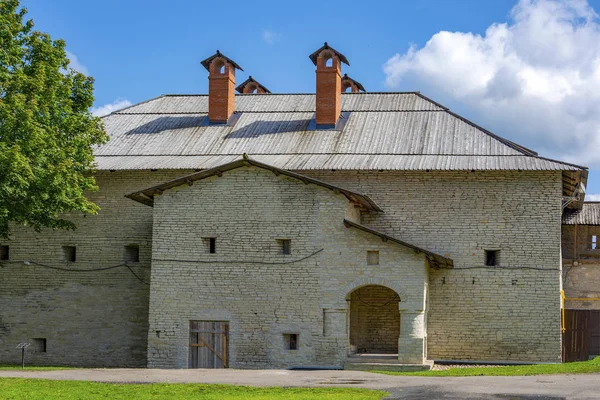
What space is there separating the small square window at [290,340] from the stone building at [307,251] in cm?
5

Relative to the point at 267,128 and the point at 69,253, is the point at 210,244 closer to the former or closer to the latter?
the point at 69,253

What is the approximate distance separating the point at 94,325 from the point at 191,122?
730 cm

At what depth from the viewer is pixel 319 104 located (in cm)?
2908

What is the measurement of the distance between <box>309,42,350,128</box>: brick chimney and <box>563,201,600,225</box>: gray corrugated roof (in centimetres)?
895

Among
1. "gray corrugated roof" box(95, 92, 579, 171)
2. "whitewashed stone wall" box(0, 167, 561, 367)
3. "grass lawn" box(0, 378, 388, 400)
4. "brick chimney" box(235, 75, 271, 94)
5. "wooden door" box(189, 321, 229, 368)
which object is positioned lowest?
"grass lawn" box(0, 378, 388, 400)

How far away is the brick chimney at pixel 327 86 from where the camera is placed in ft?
94.8

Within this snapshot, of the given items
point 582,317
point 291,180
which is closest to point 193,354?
point 291,180

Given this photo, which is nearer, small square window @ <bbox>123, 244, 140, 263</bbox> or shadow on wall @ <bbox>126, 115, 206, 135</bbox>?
small square window @ <bbox>123, 244, 140, 263</bbox>

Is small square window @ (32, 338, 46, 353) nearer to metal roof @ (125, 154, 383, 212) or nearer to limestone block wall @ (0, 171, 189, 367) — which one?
limestone block wall @ (0, 171, 189, 367)

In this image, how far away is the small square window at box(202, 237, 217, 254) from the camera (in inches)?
972

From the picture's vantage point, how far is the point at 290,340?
79.0 feet

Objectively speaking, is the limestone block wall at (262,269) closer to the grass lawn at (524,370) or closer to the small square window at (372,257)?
the small square window at (372,257)

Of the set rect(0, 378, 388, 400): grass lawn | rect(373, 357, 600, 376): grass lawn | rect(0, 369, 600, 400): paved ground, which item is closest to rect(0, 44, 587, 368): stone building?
rect(373, 357, 600, 376): grass lawn

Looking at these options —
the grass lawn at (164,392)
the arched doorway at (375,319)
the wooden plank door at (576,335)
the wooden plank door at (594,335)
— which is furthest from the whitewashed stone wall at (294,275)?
the wooden plank door at (594,335)
